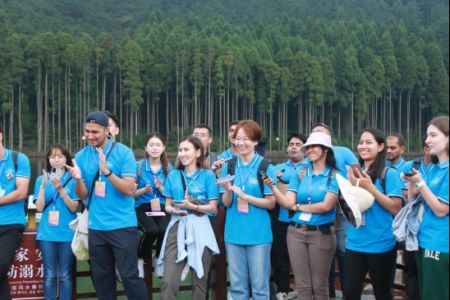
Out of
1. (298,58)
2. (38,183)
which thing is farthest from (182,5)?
(38,183)

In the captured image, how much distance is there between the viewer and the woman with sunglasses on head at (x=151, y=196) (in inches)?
218

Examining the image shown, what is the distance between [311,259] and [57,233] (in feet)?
7.23

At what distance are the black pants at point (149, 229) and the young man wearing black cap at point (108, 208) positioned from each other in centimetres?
43

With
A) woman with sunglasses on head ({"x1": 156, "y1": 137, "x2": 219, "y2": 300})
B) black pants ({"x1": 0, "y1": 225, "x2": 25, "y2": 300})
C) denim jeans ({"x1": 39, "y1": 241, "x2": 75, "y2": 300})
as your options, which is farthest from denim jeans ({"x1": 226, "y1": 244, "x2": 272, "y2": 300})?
black pants ({"x1": 0, "y1": 225, "x2": 25, "y2": 300})

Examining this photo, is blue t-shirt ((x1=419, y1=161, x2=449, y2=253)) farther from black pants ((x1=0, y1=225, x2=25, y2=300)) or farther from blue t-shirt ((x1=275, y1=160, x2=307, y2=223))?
black pants ((x1=0, y1=225, x2=25, y2=300))

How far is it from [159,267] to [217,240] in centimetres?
69

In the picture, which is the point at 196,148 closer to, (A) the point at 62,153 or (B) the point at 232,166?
(B) the point at 232,166

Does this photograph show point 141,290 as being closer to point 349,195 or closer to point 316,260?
point 316,260

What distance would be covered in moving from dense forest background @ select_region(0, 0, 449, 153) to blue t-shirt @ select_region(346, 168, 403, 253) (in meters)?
48.6

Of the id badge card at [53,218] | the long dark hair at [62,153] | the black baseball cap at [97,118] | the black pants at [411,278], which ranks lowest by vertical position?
the black pants at [411,278]

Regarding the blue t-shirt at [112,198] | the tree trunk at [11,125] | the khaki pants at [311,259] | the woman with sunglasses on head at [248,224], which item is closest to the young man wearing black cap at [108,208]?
the blue t-shirt at [112,198]

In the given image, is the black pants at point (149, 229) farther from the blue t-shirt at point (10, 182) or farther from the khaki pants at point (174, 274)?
the blue t-shirt at point (10, 182)

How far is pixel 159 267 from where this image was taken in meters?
5.35

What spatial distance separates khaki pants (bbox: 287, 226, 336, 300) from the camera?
494 centimetres
